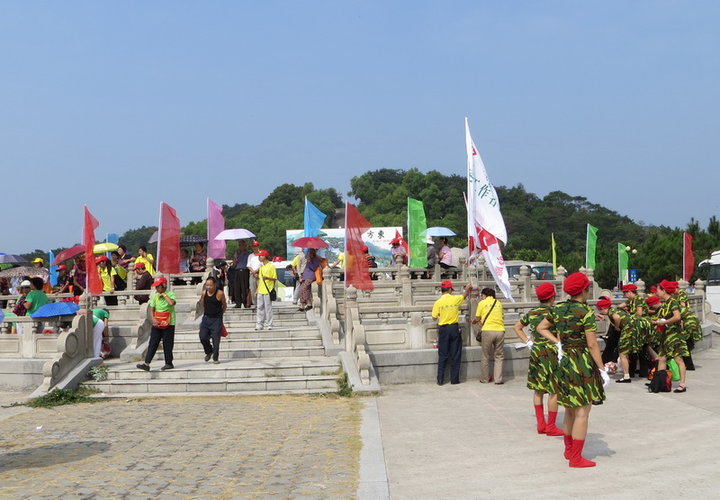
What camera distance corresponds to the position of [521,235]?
8619 cm

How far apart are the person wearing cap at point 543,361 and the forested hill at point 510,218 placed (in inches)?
1824

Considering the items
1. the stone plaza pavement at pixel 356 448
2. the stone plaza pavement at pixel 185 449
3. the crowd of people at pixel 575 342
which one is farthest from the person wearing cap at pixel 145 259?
the crowd of people at pixel 575 342

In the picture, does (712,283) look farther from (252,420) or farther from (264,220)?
(264,220)

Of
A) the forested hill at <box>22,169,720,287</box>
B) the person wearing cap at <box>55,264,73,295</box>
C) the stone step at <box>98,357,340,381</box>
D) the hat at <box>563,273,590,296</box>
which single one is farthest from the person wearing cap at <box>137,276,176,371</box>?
the forested hill at <box>22,169,720,287</box>

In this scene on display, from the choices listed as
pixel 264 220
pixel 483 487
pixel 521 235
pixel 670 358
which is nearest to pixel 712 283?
pixel 670 358

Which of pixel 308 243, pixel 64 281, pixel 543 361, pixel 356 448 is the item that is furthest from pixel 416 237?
pixel 543 361

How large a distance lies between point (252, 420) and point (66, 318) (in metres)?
5.75

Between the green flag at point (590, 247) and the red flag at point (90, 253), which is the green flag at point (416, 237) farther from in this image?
the red flag at point (90, 253)

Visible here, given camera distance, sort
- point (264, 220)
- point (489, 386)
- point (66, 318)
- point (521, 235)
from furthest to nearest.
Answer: point (264, 220) → point (521, 235) → point (66, 318) → point (489, 386)

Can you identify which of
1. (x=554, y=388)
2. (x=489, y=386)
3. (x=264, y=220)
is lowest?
(x=489, y=386)

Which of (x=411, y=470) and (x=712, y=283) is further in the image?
(x=712, y=283)

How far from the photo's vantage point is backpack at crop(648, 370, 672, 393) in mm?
12117

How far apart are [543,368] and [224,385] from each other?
6.53 m

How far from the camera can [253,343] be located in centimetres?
1576
